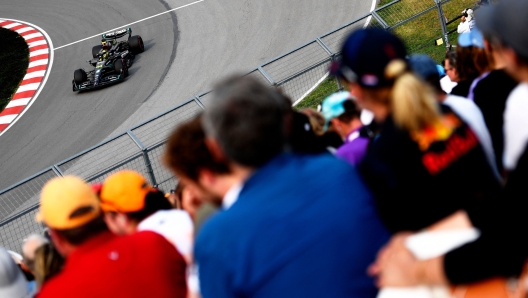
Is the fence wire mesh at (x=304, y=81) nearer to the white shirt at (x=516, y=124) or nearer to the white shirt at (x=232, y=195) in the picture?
the white shirt at (x=516, y=124)

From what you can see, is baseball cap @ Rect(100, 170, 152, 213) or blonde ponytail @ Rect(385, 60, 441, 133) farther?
baseball cap @ Rect(100, 170, 152, 213)

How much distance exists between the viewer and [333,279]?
1.97 meters

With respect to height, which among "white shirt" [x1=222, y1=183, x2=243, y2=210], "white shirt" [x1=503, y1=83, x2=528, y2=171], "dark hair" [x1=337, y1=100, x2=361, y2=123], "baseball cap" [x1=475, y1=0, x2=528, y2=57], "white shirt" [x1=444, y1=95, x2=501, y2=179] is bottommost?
"dark hair" [x1=337, y1=100, x2=361, y2=123]

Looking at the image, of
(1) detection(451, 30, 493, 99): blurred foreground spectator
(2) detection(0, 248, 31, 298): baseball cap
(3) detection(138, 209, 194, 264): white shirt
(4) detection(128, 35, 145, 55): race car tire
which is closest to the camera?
(3) detection(138, 209, 194, 264): white shirt

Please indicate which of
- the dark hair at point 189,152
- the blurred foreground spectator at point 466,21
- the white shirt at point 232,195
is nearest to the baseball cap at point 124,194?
the dark hair at point 189,152

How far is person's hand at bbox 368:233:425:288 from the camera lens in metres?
1.96

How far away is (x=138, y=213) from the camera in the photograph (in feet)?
11.3

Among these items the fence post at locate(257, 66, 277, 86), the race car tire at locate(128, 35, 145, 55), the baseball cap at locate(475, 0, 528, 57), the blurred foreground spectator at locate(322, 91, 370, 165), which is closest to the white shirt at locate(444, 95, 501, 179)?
the baseball cap at locate(475, 0, 528, 57)

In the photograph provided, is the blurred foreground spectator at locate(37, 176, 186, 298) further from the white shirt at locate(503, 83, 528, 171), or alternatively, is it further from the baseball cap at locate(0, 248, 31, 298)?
the white shirt at locate(503, 83, 528, 171)

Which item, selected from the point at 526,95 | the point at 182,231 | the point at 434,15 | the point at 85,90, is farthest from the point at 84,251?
the point at 85,90

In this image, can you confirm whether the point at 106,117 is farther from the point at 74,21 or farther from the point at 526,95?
the point at 526,95

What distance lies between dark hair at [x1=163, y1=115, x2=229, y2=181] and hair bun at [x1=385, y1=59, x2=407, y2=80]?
0.77m

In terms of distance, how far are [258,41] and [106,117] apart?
4.45m

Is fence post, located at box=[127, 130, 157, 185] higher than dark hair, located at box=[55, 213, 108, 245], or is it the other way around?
dark hair, located at box=[55, 213, 108, 245]
